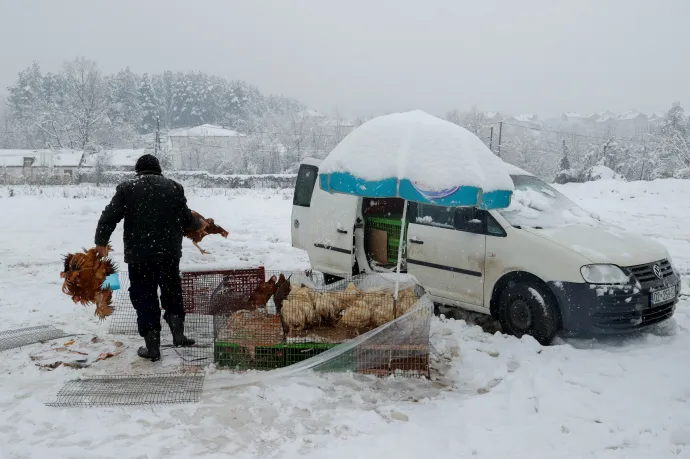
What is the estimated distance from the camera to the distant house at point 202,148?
→ 78.1 meters

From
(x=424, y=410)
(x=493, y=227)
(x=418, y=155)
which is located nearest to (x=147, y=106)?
(x=493, y=227)

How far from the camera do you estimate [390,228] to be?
24.4 feet

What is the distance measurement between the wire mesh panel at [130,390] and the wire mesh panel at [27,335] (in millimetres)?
1346

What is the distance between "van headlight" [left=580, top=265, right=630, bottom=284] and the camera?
5.26 meters

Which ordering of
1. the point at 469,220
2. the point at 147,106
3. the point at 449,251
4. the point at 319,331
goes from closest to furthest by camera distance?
the point at 319,331 < the point at 469,220 < the point at 449,251 < the point at 147,106

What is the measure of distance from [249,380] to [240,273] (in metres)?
1.52

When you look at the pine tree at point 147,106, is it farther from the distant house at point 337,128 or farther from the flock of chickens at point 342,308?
the flock of chickens at point 342,308

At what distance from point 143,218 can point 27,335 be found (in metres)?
2.17

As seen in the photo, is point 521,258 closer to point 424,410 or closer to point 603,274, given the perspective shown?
point 603,274

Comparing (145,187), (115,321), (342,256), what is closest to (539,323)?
(342,256)

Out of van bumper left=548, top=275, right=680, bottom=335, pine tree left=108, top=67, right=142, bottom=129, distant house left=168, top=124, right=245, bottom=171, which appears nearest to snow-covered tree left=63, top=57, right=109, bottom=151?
distant house left=168, top=124, right=245, bottom=171

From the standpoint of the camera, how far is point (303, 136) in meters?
73.1

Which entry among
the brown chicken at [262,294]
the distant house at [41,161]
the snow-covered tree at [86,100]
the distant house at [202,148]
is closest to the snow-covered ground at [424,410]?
the brown chicken at [262,294]

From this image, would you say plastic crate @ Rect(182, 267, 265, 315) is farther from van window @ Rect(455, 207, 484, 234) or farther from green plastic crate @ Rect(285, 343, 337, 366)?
van window @ Rect(455, 207, 484, 234)
